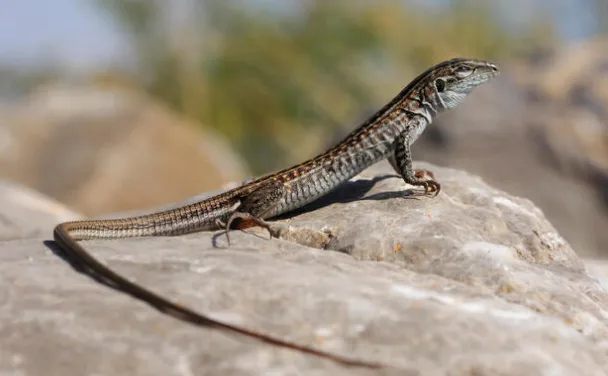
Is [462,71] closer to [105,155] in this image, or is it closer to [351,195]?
[351,195]

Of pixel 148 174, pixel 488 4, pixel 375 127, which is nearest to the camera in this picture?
pixel 375 127

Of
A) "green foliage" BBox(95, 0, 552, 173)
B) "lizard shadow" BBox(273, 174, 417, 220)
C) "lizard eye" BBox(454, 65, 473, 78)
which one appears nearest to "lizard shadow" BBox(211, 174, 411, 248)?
"lizard shadow" BBox(273, 174, 417, 220)

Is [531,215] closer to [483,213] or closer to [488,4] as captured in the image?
[483,213]

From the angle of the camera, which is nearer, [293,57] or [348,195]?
[348,195]

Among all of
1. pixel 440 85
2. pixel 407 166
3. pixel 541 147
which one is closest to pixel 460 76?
pixel 440 85

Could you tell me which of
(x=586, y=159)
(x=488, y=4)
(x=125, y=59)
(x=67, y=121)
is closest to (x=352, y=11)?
(x=488, y=4)

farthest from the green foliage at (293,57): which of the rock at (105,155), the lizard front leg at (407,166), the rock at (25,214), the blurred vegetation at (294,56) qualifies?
the lizard front leg at (407,166)

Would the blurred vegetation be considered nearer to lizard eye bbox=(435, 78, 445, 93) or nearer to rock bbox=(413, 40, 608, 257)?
rock bbox=(413, 40, 608, 257)
